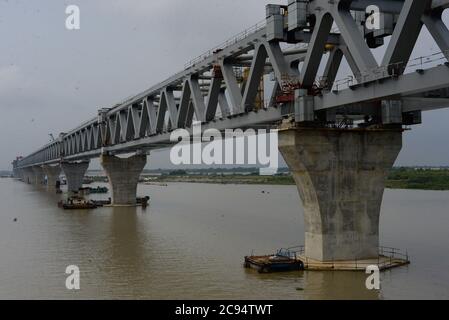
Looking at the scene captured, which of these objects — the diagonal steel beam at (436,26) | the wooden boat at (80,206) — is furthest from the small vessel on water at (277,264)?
the wooden boat at (80,206)

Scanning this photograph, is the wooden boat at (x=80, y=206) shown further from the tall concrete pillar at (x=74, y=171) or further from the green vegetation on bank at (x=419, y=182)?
the green vegetation on bank at (x=419, y=182)

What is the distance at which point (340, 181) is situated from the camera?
32.6 m

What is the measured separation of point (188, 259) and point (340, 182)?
12.4 meters

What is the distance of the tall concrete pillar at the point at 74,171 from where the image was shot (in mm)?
141375

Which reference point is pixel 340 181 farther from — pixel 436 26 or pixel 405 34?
pixel 405 34

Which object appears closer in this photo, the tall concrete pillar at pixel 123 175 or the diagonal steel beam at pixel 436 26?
the diagonal steel beam at pixel 436 26

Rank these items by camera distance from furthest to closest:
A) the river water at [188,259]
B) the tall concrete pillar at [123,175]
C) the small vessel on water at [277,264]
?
the tall concrete pillar at [123,175] < the small vessel on water at [277,264] < the river water at [188,259]

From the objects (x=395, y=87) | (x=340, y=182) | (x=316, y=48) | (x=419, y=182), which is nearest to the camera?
(x=395, y=87)

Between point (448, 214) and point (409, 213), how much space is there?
4825mm

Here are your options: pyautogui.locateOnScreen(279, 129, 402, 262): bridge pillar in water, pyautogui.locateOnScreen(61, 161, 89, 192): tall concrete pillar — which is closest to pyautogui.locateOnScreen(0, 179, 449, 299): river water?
pyautogui.locateOnScreen(279, 129, 402, 262): bridge pillar in water

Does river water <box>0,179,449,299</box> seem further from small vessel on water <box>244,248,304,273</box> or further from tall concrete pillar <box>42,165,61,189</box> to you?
tall concrete pillar <box>42,165,61,189</box>

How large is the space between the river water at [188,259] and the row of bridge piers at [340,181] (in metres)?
2.35

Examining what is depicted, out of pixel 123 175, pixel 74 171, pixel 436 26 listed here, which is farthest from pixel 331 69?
pixel 74 171
